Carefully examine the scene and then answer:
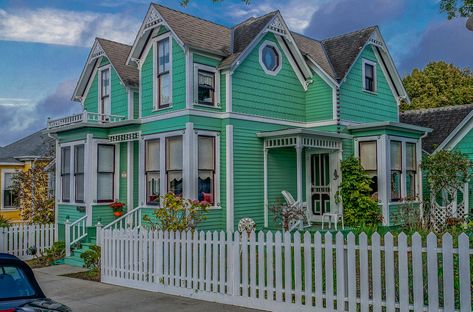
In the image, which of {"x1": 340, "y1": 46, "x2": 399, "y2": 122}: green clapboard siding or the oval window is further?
{"x1": 340, "y1": 46, "x2": 399, "y2": 122}: green clapboard siding

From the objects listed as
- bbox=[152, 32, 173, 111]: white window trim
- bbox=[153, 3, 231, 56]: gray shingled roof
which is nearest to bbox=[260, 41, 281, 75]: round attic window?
bbox=[153, 3, 231, 56]: gray shingled roof

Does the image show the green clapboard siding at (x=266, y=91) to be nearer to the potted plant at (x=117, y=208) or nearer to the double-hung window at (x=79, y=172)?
the potted plant at (x=117, y=208)

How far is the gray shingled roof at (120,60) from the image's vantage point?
18245mm

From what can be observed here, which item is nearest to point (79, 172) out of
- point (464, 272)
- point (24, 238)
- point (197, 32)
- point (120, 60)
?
point (24, 238)

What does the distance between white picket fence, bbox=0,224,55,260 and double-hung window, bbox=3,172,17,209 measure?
11.0 meters

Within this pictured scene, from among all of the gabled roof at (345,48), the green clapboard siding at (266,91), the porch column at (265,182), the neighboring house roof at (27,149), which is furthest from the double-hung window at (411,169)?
the neighboring house roof at (27,149)

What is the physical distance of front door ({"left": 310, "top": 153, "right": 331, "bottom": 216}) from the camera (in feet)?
57.0

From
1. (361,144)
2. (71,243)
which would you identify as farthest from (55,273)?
(361,144)

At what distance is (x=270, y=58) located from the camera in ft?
55.2

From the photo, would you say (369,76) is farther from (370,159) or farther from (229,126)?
(229,126)

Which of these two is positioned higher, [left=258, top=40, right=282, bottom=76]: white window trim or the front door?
[left=258, top=40, right=282, bottom=76]: white window trim

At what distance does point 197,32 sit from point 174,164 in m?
4.36

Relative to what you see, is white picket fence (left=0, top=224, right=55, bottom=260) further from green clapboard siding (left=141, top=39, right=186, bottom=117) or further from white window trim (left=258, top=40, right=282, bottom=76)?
white window trim (left=258, top=40, right=282, bottom=76)

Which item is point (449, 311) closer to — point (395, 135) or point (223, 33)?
point (395, 135)
